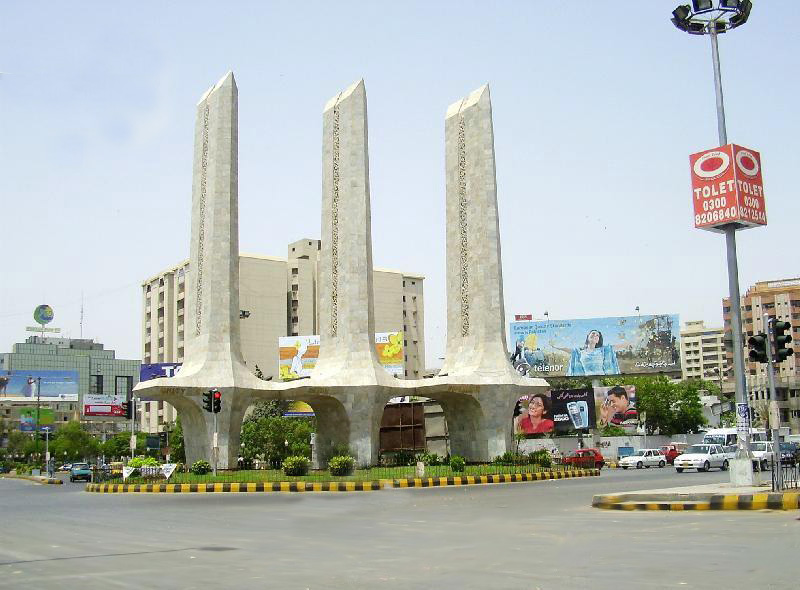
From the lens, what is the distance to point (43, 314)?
464 feet

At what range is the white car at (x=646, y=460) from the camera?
54.4 m

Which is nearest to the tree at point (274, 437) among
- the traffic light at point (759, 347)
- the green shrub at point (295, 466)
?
the green shrub at point (295, 466)

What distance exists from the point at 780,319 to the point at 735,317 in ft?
315

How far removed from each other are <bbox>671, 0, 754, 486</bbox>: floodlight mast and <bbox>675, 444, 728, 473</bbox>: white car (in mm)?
18994

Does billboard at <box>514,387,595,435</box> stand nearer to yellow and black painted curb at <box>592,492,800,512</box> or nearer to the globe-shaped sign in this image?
yellow and black painted curb at <box>592,492,800,512</box>

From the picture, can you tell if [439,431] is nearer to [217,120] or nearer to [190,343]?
[190,343]

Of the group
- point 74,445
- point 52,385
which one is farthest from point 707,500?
point 52,385

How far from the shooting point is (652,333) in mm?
79312

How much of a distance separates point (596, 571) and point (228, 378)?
31165 millimetres

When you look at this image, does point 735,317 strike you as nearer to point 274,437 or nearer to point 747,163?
point 747,163

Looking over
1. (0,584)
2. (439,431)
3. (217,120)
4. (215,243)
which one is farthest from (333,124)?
(0,584)

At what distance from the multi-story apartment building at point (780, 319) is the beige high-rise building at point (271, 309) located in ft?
129

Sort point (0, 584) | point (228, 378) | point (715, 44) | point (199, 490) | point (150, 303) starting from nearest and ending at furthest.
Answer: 1. point (0, 584)
2. point (715, 44)
3. point (199, 490)
4. point (228, 378)
5. point (150, 303)

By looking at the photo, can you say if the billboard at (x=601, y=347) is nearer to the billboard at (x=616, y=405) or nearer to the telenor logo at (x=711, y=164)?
the billboard at (x=616, y=405)
